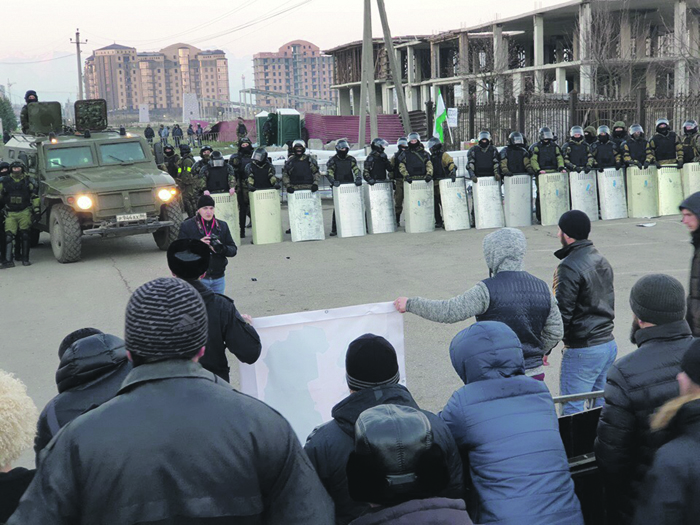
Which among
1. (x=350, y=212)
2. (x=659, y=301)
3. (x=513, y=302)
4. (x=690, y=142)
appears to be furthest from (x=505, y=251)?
(x=690, y=142)

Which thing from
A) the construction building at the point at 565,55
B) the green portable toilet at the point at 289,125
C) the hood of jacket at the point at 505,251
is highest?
the construction building at the point at 565,55

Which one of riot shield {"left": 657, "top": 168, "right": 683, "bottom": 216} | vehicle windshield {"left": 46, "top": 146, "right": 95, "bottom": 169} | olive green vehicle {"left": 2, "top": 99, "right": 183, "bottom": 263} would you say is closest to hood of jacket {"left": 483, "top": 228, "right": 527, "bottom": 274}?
olive green vehicle {"left": 2, "top": 99, "right": 183, "bottom": 263}

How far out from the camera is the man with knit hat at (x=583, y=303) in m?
5.15

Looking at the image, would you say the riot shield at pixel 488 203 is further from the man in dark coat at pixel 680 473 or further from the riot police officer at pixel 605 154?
the man in dark coat at pixel 680 473

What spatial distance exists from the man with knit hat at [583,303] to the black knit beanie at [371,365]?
2.43m

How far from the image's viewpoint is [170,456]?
2.01 meters

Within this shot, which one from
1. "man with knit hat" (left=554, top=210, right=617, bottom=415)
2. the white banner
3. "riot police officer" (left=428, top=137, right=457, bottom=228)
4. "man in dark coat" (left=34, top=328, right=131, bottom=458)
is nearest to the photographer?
"man in dark coat" (left=34, top=328, right=131, bottom=458)

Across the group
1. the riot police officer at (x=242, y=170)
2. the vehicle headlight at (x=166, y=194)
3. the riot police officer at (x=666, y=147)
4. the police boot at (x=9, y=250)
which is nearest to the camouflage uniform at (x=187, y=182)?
the riot police officer at (x=242, y=170)

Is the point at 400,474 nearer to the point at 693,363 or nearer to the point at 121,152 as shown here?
the point at 693,363

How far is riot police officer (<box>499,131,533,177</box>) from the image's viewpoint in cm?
1612

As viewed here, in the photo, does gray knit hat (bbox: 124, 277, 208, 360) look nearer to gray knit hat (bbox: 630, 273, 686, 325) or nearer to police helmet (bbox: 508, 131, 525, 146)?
gray knit hat (bbox: 630, 273, 686, 325)

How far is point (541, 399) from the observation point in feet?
10.5

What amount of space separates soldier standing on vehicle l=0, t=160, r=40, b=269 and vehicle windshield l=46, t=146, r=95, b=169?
2.73 ft

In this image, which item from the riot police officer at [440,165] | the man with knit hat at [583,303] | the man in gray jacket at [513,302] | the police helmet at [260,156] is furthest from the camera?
the riot police officer at [440,165]
